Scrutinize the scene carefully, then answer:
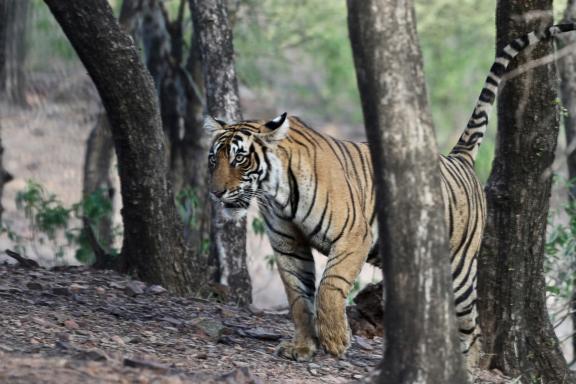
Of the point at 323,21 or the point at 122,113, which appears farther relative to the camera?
the point at 323,21

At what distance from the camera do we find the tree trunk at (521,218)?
6.68 m

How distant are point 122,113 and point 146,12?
453 centimetres

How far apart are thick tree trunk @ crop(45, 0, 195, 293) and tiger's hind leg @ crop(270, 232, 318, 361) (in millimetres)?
1469

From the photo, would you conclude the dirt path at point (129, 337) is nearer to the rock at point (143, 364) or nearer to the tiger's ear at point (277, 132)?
the rock at point (143, 364)

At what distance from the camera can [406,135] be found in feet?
14.4

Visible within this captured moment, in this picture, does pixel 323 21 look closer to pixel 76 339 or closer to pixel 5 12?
pixel 5 12

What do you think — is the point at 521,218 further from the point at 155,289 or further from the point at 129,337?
the point at 129,337

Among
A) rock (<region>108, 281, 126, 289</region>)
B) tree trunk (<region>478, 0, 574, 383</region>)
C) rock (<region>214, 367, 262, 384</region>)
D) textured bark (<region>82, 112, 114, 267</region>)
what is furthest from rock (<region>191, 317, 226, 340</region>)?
textured bark (<region>82, 112, 114, 267</region>)

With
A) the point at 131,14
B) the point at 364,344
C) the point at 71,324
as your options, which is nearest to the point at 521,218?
the point at 364,344

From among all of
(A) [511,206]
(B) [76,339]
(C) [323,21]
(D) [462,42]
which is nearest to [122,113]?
(B) [76,339]

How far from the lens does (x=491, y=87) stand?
6.79m

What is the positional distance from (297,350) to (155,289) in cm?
163

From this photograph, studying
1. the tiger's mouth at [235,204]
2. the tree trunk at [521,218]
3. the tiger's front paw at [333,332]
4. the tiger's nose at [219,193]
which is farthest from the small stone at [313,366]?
the tree trunk at [521,218]

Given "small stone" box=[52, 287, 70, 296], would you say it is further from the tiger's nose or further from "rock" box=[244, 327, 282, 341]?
the tiger's nose
